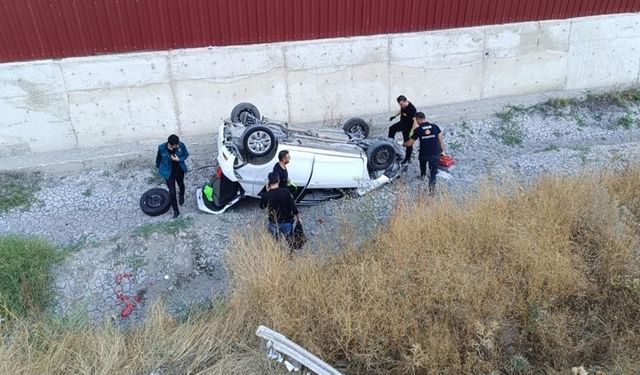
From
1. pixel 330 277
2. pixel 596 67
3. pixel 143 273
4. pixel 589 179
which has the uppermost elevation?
pixel 596 67

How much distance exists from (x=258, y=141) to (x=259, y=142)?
21mm

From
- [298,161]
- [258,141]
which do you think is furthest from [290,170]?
[258,141]

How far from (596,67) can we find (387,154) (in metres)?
6.48

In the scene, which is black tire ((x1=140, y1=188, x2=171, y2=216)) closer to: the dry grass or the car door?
the car door

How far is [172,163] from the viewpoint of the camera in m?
7.82

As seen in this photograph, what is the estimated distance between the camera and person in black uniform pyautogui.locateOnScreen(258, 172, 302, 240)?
22.1 feet

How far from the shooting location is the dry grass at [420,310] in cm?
512

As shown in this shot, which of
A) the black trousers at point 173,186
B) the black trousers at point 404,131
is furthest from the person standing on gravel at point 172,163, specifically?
the black trousers at point 404,131

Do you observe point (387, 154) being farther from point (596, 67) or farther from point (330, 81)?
point (596, 67)

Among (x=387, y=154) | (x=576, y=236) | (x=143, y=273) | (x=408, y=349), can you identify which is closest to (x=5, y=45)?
(x=143, y=273)

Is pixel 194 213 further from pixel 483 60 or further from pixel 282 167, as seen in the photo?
pixel 483 60

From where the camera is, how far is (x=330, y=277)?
19.4 ft

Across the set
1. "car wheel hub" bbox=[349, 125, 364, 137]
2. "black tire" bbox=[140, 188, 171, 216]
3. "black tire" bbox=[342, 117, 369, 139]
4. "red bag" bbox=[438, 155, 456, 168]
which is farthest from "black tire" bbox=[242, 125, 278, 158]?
"red bag" bbox=[438, 155, 456, 168]

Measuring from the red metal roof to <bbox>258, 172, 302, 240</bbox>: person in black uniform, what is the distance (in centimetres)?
390
